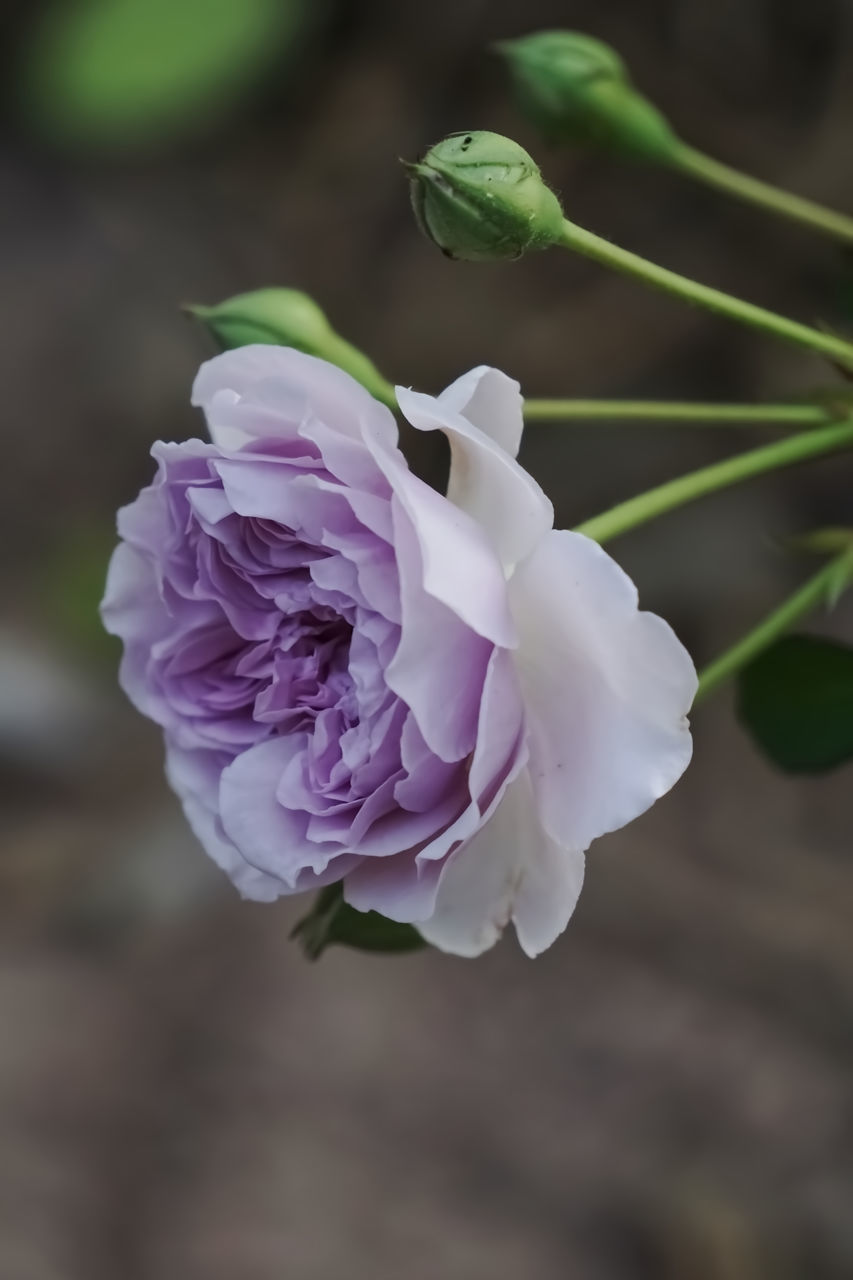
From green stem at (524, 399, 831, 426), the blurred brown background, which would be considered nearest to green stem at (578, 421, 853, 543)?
green stem at (524, 399, 831, 426)

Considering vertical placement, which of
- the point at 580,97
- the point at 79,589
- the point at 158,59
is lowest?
the point at 79,589

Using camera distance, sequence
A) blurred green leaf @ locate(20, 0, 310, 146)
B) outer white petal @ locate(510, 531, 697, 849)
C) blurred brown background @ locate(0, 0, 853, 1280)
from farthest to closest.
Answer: blurred green leaf @ locate(20, 0, 310, 146) < blurred brown background @ locate(0, 0, 853, 1280) < outer white petal @ locate(510, 531, 697, 849)

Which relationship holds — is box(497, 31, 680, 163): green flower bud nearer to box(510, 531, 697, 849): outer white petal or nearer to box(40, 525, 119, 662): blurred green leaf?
box(510, 531, 697, 849): outer white petal

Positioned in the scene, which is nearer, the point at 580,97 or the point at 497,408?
the point at 497,408

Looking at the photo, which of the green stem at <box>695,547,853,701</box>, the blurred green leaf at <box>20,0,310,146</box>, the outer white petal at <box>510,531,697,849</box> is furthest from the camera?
the blurred green leaf at <box>20,0,310,146</box>

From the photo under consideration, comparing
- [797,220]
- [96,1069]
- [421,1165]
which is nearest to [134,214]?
[96,1069]

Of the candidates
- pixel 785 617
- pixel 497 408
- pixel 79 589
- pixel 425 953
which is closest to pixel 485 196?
pixel 497 408

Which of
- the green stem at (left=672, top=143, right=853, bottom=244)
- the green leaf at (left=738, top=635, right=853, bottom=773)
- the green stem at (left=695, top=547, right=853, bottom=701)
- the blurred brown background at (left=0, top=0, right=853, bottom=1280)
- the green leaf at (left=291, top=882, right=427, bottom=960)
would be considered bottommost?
the blurred brown background at (left=0, top=0, right=853, bottom=1280)

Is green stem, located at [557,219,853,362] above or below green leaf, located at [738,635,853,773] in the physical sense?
above

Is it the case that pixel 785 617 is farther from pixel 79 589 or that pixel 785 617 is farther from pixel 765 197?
pixel 79 589
